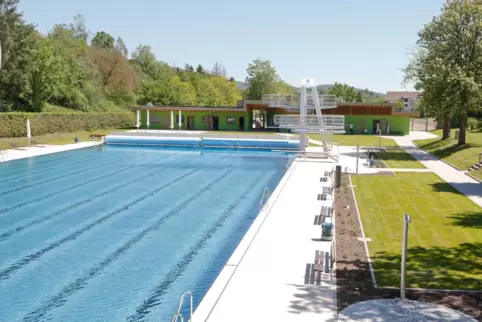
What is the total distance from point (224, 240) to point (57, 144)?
1145 inches

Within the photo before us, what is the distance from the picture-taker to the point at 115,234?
15570mm

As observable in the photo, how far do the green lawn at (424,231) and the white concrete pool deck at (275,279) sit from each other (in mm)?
1608

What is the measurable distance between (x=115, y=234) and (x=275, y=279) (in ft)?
22.6

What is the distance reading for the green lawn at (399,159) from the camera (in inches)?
1144

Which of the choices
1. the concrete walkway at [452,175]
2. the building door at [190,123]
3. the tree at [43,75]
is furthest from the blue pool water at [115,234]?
the building door at [190,123]

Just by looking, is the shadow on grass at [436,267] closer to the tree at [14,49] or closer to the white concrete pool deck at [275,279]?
the white concrete pool deck at [275,279]

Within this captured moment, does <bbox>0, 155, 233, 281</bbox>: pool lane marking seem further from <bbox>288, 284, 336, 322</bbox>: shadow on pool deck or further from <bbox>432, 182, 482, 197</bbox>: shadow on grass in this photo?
<bbox>432, 182, 482, 197</bbox>: shadow on grass

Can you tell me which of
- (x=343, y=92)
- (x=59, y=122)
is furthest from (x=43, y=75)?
(x=343, y=92)

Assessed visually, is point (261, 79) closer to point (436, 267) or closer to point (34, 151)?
point (34, 151)

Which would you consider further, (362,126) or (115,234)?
(362,126)

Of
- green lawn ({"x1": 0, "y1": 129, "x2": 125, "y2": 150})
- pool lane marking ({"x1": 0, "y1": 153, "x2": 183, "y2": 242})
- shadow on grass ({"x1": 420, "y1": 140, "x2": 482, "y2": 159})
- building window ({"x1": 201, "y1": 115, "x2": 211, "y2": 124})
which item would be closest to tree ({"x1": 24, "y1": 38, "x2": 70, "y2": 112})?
green lawn ({"x1": 0, "y1": 129, "x2": 125, "y2": 150})

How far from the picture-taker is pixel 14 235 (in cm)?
1541

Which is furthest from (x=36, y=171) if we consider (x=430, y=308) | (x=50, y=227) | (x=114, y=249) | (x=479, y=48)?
(x=479, y=48)

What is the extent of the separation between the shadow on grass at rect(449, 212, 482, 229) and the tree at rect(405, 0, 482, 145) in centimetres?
1675
